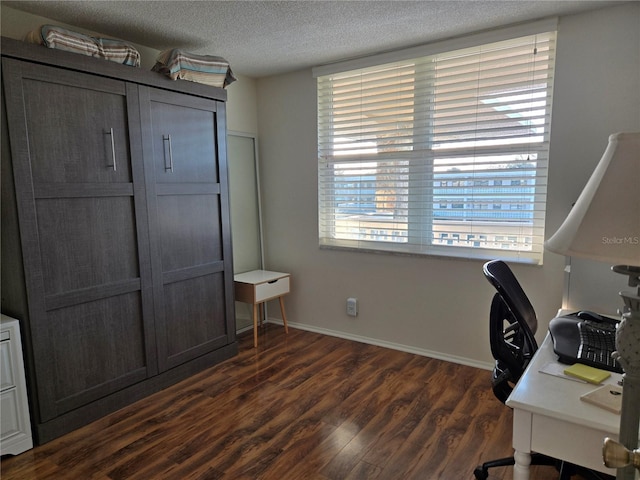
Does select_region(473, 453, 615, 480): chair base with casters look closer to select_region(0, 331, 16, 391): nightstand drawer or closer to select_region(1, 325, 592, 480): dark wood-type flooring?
select_region(1, 325, 592, 480): dark wood-type flooring

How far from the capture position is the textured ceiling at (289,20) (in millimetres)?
2389

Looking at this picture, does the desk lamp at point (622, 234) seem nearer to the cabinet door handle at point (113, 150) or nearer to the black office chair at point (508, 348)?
the black office chair at point (508, 348)

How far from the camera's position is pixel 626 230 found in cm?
80

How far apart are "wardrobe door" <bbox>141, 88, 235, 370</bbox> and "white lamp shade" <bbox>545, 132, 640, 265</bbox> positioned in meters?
2.46

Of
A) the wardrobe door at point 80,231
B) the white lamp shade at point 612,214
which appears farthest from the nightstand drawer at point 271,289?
the white lamp shade at point 612,214

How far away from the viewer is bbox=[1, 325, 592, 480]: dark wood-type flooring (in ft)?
6.71

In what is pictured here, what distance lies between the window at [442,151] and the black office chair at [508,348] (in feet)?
3.43

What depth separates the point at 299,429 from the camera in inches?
94.0

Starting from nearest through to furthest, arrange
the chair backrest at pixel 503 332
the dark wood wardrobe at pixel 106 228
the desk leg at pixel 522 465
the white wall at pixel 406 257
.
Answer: the desk leg at pixel 522 465, the chair backrest at pixel 503 332, the dark wood wardrobe at pixel 106 228, the white wall at pixel 406 257

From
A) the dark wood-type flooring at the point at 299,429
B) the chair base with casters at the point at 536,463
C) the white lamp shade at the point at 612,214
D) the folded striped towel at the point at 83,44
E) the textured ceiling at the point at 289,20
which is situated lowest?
the dark wood-type flooring at the point at 299,429

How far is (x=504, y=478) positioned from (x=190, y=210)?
8.06 feet

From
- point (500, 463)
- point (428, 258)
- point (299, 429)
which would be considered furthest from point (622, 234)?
point (428, 258)

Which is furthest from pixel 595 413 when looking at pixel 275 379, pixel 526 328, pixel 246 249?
pixel 246 249

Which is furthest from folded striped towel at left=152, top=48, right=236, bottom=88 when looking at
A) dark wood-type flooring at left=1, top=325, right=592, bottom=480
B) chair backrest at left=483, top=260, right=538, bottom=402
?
chair backrest at left=483, top=260, right=538, bottom=402
